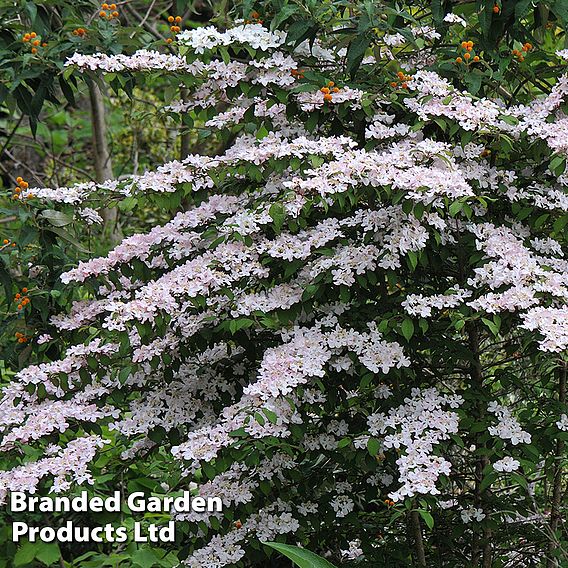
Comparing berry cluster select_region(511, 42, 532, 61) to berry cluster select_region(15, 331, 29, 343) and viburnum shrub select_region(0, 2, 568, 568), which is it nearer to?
viburnum shrub select_region(0, 2, 568, 568)

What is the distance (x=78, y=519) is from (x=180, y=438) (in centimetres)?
106

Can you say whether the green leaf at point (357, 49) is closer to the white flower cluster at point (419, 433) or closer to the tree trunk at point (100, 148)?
the white flower cluster at point (419, 433)

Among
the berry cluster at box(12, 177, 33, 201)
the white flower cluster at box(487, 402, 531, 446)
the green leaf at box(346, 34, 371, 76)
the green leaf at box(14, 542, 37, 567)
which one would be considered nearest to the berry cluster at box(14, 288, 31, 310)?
the berry cluster at box(12, 177, 33, 201)

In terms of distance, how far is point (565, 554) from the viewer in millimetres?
2309

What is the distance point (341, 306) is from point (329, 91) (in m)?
0.57

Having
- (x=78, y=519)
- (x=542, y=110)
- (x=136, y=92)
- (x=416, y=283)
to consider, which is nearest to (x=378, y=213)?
(x=416, y=283)

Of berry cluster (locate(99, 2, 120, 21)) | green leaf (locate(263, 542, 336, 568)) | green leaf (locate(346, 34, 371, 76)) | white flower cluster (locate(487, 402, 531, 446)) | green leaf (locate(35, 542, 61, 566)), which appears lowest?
green leaf (locate(35, 542, 61, 566))

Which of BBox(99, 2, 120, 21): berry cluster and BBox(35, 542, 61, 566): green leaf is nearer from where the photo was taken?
BBox(35, 542, 61, 566): green leaf

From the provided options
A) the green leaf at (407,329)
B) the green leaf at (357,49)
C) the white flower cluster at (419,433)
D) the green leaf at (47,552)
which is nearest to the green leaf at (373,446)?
the white flower cluster at (419,433)

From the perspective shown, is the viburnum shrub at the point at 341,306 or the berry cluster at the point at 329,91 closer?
the viburnum shrub at the point at 341,306

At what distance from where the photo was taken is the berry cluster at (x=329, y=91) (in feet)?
7.73

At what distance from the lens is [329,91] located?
2375 mm

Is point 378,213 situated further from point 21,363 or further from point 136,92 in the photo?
point 136,92

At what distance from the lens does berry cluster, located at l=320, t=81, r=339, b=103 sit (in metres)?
2.36
